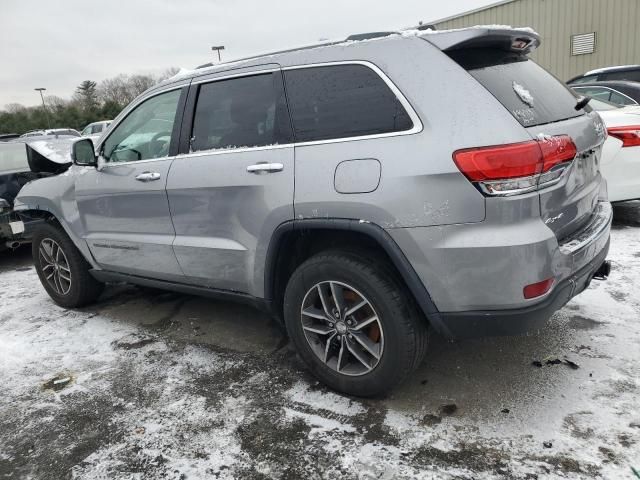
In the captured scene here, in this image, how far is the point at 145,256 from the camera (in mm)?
3670

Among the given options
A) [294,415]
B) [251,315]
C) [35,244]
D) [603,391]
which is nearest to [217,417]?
[294,415]

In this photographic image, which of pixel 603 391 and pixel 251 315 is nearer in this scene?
pixel 603 391

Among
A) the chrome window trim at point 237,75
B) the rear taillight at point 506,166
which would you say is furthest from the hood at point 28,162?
the rear taillight at point 506,166

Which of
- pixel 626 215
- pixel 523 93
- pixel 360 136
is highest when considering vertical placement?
pixel 523 93

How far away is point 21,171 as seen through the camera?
626cm

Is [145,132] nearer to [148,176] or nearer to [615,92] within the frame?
[148,176]

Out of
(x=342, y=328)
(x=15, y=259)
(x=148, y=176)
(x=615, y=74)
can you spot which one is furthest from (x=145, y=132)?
(x=615, y=74)

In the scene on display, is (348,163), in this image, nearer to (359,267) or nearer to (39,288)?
(359,267)

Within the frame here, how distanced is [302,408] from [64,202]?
9.09 feet

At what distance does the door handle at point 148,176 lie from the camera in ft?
11.1

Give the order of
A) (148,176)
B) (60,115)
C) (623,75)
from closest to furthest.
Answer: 1. (148,176)
2. (623,75)
3. (60,115)

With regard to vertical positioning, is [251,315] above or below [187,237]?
below

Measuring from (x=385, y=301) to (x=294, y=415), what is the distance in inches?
31.3

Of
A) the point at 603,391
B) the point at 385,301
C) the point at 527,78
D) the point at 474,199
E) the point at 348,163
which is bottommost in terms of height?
the point at 603,391
